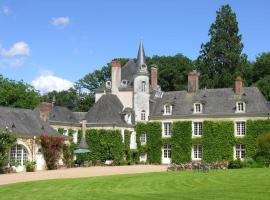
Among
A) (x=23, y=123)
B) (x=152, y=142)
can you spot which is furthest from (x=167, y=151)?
(x=23, y=123)

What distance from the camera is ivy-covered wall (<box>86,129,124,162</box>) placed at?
144 feet

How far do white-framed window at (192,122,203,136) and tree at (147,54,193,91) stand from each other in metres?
22.8

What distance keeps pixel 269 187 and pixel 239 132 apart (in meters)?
25.4

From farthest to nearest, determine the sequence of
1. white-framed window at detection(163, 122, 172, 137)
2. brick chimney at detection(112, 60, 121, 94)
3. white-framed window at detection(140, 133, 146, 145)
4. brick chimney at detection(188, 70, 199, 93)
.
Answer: brick chimney at detection(112, 60, 121, 94), brick chimney at detection(188, 70, 199, 93), white-framed window at detection(140, 133, 146, 145), white-framed window at detection(163, 122, 172, 137)

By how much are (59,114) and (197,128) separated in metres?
13.5

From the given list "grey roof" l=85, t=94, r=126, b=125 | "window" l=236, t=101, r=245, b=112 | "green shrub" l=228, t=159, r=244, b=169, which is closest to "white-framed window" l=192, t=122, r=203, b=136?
"window" l=236, t=101, r=245, b=112

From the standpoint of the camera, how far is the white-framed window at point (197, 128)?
44500 millimetres

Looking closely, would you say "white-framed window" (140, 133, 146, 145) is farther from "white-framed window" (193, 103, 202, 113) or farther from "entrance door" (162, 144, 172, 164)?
"white-framed window" (193, 103, 202, 113)

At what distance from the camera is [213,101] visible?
149 feet

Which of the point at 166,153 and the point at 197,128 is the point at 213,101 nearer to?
the point at 197,128

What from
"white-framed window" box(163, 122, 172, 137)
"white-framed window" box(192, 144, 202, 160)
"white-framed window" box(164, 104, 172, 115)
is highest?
"white-framed window" box(164, 104, 172, 115)

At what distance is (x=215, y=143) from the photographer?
43281 mm

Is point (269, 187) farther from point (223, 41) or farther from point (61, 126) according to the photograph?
point (223, 41)

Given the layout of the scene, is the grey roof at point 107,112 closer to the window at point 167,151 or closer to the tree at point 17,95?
the window at point 167,151
